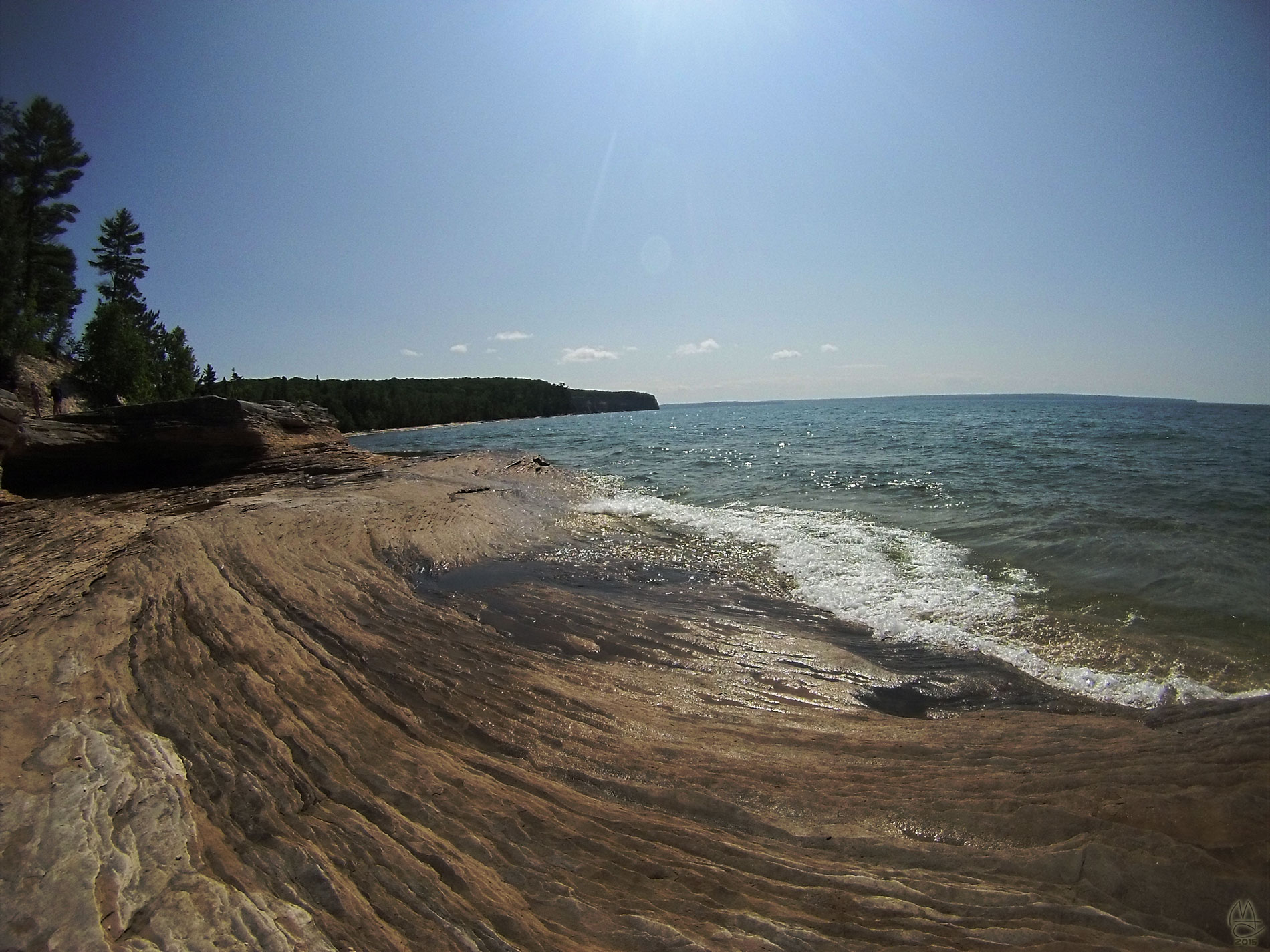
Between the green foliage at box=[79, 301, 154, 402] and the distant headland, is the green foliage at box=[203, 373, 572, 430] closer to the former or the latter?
the distant headland

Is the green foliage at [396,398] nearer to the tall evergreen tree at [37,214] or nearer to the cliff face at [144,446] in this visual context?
the tall evergreen tree at [37,214]

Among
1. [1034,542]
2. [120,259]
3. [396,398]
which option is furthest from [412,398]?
[1034,542]

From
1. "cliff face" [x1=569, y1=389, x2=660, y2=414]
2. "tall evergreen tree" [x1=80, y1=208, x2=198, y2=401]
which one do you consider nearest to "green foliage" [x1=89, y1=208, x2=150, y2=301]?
"tall evergreen tree" [x1=80, y1=208, x2=198, y2=401]

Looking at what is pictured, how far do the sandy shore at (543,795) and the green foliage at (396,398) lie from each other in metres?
58.9

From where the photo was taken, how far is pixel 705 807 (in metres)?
3.56

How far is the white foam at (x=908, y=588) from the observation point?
5641 mm

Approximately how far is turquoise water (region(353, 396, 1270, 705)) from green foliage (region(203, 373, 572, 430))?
183 feet

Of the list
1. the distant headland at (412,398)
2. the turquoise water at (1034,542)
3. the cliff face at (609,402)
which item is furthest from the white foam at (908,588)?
the cliff face at (609,402)

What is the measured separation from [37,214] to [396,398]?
4638 centimetres

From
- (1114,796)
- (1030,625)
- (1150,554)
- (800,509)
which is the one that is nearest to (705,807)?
(1114,796)

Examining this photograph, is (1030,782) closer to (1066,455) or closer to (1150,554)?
(1150,554)

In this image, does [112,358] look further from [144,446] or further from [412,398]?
[412,398]

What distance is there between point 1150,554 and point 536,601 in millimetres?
10029

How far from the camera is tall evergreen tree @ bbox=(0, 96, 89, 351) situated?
28094mm
